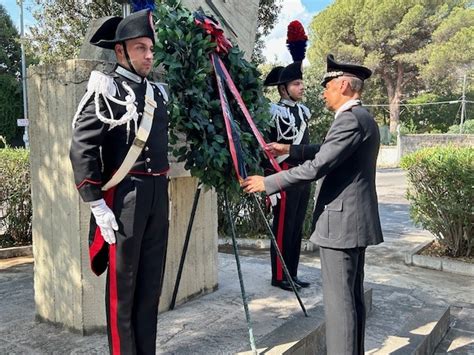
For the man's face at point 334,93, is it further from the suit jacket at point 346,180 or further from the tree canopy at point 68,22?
the tree canopy at point 68,22

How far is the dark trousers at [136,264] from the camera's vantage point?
99.0 inches

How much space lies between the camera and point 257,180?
3.00 metres

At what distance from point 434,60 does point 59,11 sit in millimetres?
25061

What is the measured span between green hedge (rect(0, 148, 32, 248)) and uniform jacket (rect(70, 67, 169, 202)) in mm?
4389

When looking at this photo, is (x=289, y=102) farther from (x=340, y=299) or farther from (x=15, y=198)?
(x=15, y=198)

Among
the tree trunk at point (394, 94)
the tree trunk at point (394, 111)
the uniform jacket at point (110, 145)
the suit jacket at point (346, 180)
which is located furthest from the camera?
the tree trunk at point (394, 111)

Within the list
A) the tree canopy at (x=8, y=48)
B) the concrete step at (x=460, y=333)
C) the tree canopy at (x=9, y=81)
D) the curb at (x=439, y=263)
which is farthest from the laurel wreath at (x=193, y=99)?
the tree canopy at (x=8, y=48)

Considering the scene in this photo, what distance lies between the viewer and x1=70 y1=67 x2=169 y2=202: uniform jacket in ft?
7.91

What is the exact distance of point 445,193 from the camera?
6.23 metres

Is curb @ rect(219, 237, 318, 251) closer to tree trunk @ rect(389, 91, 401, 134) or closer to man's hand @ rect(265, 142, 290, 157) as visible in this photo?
man's hand @ rect(265, 142, 290, 157)

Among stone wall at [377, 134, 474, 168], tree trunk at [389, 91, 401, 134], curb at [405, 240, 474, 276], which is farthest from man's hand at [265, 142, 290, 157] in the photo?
tree trunk at [389, 91, 401, 134]

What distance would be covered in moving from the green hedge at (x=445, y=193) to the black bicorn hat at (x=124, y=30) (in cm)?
470

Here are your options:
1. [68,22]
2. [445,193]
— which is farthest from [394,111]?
[445,193]

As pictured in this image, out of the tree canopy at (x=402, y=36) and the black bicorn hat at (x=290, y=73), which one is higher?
the tree canopy at (x=402, y=36)
